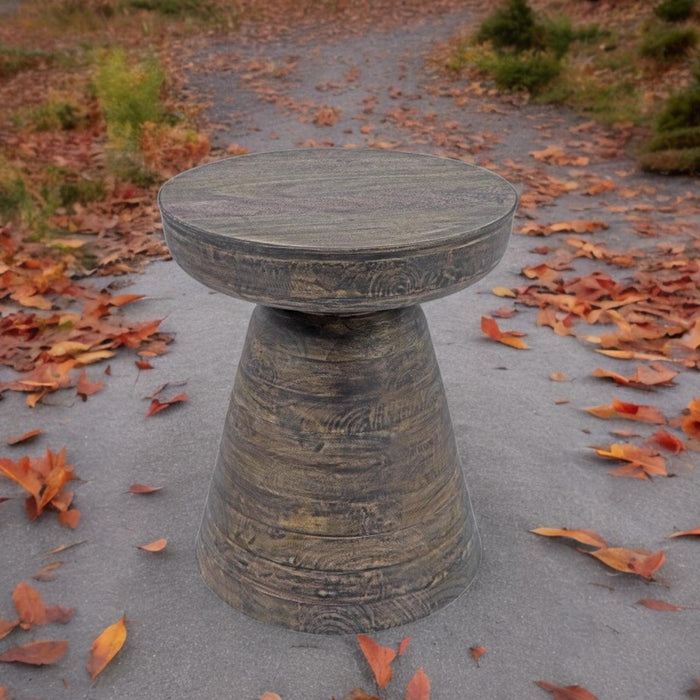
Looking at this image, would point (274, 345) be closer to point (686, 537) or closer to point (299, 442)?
point (299, 442)

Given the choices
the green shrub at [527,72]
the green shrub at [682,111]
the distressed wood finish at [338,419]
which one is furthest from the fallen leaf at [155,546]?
the green shrub at [527,72]

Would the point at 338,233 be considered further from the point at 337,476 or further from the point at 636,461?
the point at 636,461

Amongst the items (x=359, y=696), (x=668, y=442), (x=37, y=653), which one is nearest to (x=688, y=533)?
(x=668, y=442)

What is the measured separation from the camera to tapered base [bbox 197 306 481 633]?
1626mm

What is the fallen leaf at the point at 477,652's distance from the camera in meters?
1.69

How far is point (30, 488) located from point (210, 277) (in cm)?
104

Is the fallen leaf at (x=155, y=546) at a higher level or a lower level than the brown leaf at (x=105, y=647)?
lower

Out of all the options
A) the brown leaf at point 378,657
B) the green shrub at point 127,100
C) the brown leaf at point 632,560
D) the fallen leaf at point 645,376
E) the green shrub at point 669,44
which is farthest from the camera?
the green shrub at point 669,44

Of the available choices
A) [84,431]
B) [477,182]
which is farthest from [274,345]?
[84,431]

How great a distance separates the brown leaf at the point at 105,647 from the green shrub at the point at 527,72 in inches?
253

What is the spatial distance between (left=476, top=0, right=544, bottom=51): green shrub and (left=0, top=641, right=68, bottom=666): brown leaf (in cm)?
746

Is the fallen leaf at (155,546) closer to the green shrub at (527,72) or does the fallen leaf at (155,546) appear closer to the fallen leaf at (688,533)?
the fallen leaf at (688,533)

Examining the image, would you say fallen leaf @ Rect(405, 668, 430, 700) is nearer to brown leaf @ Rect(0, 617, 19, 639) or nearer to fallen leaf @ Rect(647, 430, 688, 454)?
brown leaf @ Rect(0, 617, 19, 639)

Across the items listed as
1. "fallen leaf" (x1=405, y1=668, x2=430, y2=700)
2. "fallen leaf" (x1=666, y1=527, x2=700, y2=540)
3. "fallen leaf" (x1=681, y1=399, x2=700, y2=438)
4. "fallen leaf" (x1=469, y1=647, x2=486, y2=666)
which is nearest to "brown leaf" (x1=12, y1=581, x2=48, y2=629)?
"fallen leaf" (x1=405, y1=668, x2=430, y2=700)
